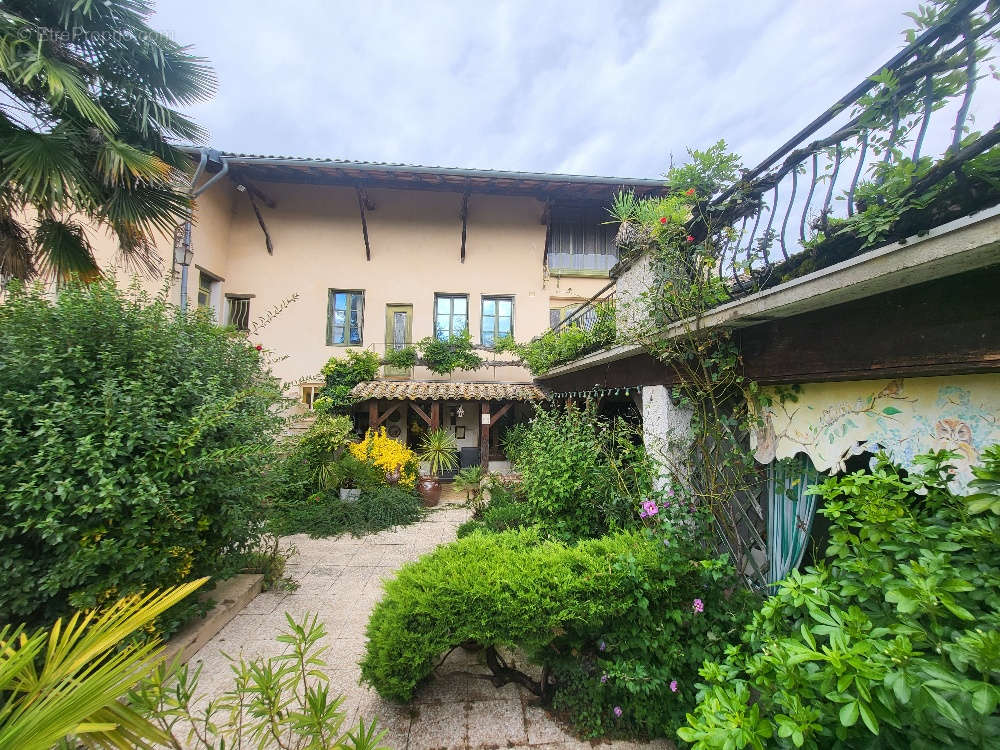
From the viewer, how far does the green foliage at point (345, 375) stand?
982 centimetres

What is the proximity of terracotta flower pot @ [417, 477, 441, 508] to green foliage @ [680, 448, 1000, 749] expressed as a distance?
298 inches

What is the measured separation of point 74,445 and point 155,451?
17.7 inches

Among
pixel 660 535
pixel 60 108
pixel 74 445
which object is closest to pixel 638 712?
pixel 660 535

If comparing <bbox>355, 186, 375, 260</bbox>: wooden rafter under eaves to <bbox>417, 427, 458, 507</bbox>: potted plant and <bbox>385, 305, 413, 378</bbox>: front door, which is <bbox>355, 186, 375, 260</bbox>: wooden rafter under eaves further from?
<bbox>417, 427, 458, 507</bbox>: potted plant

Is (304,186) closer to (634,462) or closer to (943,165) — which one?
(634,462)

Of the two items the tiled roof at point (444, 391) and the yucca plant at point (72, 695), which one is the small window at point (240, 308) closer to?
the tiled roof at point (444, 391)

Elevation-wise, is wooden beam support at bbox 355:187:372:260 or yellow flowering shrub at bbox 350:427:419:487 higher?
wooden beam support at bbox 355:187:372:260

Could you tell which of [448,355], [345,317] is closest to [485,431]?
[448,355]

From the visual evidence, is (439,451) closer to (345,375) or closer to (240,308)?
(345,375)

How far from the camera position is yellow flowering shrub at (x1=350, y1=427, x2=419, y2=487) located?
8312mm

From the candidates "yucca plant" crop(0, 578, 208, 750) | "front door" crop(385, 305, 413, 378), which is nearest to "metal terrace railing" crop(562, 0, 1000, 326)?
"yucca plant" crop(0, 578, 208, 750)

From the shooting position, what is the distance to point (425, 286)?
452 inches

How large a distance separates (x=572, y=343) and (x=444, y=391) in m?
4.76

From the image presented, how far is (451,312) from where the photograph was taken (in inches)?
A: 454
